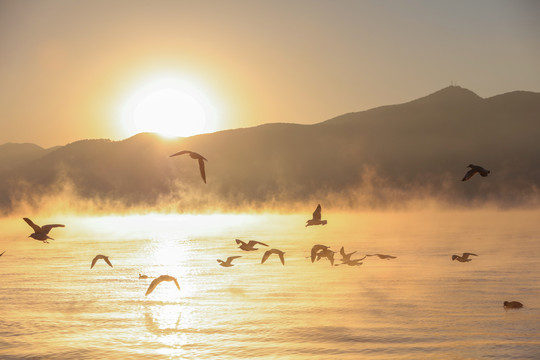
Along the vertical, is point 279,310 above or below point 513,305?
below

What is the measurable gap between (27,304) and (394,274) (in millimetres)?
25421

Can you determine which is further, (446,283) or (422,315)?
(446,283)

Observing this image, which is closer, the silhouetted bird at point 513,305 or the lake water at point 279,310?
the lake water at point 279,310

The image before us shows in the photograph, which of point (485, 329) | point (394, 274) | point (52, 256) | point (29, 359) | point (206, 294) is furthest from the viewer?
point (52, 256)

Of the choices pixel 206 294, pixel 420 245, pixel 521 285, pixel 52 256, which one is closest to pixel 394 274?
pixel 521 285

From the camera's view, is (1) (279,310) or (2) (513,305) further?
(1) (279,310)

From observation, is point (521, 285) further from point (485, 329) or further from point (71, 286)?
point (71, 286)

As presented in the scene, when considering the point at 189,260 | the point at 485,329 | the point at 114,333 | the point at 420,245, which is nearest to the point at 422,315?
the point at 485,329

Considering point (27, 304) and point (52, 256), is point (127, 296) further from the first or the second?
point (52, 256)

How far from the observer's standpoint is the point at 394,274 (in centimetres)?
5347

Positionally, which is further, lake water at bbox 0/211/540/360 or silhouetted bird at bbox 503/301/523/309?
silhouetted bird at bbox 503/301/523/309

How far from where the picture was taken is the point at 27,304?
42.9 m

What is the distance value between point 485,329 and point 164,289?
2361 cm

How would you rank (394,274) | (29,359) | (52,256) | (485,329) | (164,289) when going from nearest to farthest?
(29,359) → (485,329) → (164,289) → (394,274) → (52,256)
